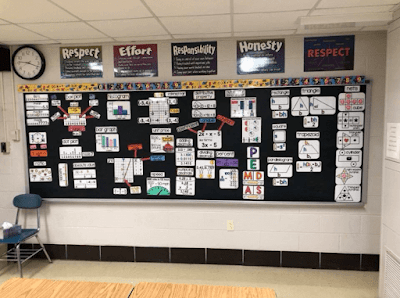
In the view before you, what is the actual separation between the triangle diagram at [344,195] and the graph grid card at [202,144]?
0.07ft

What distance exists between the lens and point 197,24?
2646mm

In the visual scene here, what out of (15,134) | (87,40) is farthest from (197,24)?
(15,134)

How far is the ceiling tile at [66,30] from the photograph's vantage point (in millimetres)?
2613

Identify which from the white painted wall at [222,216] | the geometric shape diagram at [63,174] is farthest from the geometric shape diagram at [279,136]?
the geometric shape diagram at [63,174]

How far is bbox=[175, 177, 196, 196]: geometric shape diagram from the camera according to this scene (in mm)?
3305

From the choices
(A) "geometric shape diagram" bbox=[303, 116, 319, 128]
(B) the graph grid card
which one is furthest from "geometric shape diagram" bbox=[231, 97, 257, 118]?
(A) "geometric shape diagram" bbox=[303, 116, 319, 128]

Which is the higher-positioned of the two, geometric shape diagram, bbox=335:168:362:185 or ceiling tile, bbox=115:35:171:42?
ceiling tile, bbox=115:35:171:42

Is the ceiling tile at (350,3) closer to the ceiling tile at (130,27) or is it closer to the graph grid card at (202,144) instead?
the graph grid card at (202,144)

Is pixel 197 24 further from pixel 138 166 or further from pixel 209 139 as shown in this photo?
pixel 138 166

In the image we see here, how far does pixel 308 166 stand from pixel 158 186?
64.5 inches

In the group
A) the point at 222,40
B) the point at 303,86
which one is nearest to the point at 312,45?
the point at 303,86

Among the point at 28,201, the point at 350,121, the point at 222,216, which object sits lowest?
the point at 222,216

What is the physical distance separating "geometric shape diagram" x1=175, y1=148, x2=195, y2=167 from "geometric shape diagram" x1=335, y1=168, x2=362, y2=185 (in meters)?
1.53

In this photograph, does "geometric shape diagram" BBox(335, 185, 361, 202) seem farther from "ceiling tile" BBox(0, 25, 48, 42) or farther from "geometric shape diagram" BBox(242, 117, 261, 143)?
"ceiling tile" BBox(0, 25, 48, 42)
